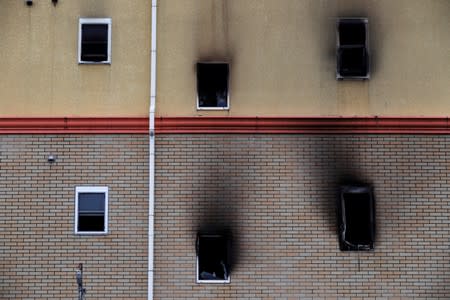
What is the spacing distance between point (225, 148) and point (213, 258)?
2.14 meters

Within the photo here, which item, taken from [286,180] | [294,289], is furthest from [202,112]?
[294,289]

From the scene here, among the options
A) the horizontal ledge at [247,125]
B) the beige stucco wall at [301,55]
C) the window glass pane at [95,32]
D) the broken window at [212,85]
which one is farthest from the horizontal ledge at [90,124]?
the window glass pane at [95,32]

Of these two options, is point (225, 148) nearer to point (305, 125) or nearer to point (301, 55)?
point (305, 125)

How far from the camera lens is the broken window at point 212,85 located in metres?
12.3

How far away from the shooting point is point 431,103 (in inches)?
481

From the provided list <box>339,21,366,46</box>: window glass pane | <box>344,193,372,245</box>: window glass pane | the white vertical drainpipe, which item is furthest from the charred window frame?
the white vertical drainpipe

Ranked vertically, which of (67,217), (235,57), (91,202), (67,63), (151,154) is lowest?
(67,217)

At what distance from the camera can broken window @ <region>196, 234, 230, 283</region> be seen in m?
11.7

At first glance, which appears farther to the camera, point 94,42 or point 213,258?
point 94,42

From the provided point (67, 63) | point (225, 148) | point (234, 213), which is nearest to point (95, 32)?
point (67, 63)

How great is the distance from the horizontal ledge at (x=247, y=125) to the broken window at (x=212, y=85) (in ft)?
1.50

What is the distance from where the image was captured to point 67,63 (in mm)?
12312

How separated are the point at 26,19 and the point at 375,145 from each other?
7.42 m

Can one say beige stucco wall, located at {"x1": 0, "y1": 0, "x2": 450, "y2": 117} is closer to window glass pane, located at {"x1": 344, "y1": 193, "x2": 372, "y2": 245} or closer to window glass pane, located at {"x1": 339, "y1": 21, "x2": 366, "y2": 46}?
window glass pane, located at {"x1": 339, "y1": 21, "x2": 366, "y2": 46}
